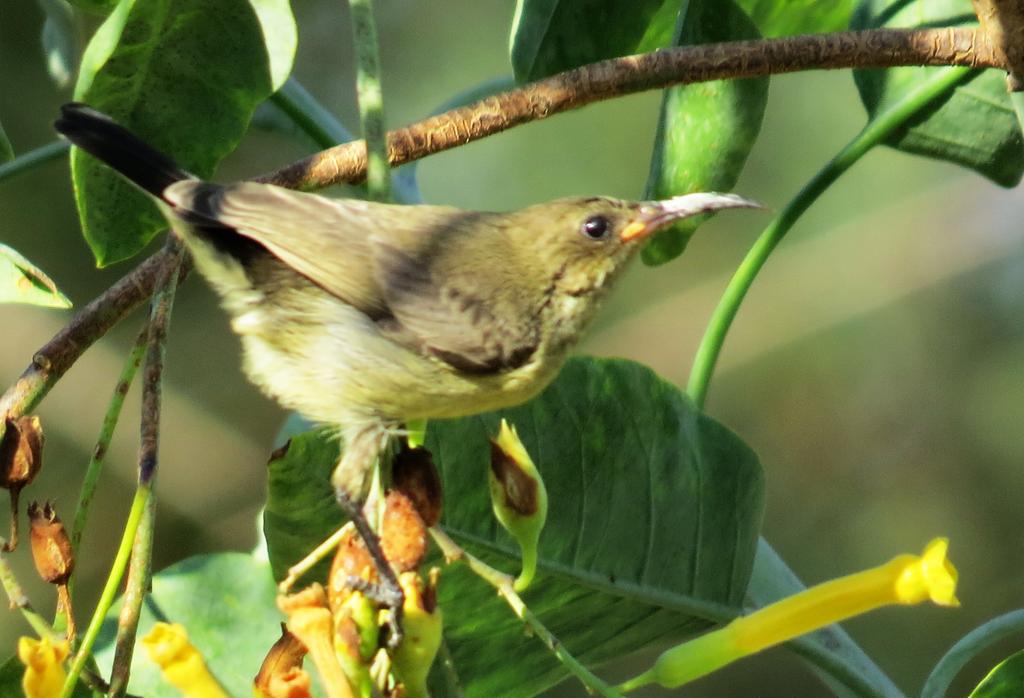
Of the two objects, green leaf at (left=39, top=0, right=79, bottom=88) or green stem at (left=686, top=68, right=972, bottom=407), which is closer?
green stem at (left=686, top=68, right=972, bottom=407)

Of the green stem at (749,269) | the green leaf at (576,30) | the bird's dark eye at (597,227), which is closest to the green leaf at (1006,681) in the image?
the green stem at (749,269)

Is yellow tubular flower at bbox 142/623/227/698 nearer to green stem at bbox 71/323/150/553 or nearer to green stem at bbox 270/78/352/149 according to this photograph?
green stem at bbox 71/323/150/553

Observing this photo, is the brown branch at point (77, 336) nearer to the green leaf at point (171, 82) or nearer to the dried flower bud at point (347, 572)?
the green leaf at point (171, 82)

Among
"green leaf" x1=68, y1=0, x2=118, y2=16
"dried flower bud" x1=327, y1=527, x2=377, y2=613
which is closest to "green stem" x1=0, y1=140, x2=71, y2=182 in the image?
"green leaf" x1=68, y1=0, x2=118, y2=16

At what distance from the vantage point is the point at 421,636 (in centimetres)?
134

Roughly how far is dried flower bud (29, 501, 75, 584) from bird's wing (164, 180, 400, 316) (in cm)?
66

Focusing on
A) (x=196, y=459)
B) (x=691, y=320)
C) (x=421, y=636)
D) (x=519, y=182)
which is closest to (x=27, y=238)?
(x=196, y=459)

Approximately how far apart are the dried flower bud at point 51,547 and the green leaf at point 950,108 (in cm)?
136

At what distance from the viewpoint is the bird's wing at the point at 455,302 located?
2074mm

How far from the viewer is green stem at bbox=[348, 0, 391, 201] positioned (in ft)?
5.26

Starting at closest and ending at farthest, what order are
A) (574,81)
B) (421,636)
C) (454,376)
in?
(421,636), (574,81), (454,376)

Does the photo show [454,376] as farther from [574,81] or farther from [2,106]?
[2,106]

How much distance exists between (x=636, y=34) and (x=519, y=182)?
2971mm

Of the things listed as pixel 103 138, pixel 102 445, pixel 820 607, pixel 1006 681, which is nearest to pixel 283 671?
pixel 102 445
